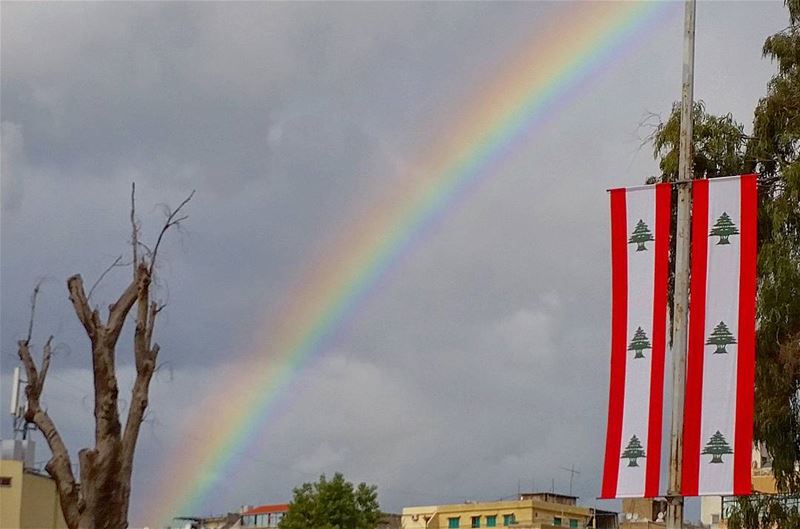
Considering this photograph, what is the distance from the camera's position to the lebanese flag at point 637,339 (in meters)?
21.6

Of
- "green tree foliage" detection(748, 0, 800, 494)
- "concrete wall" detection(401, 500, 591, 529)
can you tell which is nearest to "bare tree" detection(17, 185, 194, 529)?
"green tree foliage" detection(748, 0, 800, 494)

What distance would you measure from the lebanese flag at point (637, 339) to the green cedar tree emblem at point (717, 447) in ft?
2.68

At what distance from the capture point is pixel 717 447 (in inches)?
829

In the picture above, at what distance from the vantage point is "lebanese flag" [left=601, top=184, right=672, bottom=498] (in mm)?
21594

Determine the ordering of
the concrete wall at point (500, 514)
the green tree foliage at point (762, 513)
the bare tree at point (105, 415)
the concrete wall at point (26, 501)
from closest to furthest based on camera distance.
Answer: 1. the bare tree at point (105, 415)
2. the green tree foliage at point (762, 513)
3. the concrete wall at point (26, 501)
4. the concrete wall at point (500, 514)

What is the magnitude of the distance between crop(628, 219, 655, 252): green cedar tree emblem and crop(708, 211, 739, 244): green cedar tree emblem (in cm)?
102

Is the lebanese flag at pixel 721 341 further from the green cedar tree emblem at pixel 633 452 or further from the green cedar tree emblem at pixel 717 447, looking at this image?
the green cedar tree emblem at pixel 633 452

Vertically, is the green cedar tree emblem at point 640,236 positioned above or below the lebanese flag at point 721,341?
above

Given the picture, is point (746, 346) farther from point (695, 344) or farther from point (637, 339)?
point (637, 339)

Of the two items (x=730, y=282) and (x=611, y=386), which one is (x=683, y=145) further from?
(x=611, y=386)

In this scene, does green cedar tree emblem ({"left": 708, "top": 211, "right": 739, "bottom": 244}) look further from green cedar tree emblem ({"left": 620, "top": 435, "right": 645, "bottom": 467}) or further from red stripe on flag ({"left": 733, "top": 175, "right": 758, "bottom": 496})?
green cedar tree emblem ({"left": 620, "top": 435, "right": 645, "bottom": 467})

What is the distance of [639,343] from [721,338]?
51.7 inches

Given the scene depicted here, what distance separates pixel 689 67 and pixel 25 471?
49.7 metres

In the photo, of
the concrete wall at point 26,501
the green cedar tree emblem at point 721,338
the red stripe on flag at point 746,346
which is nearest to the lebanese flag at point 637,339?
the green cedar tree emblem at point 721,338
